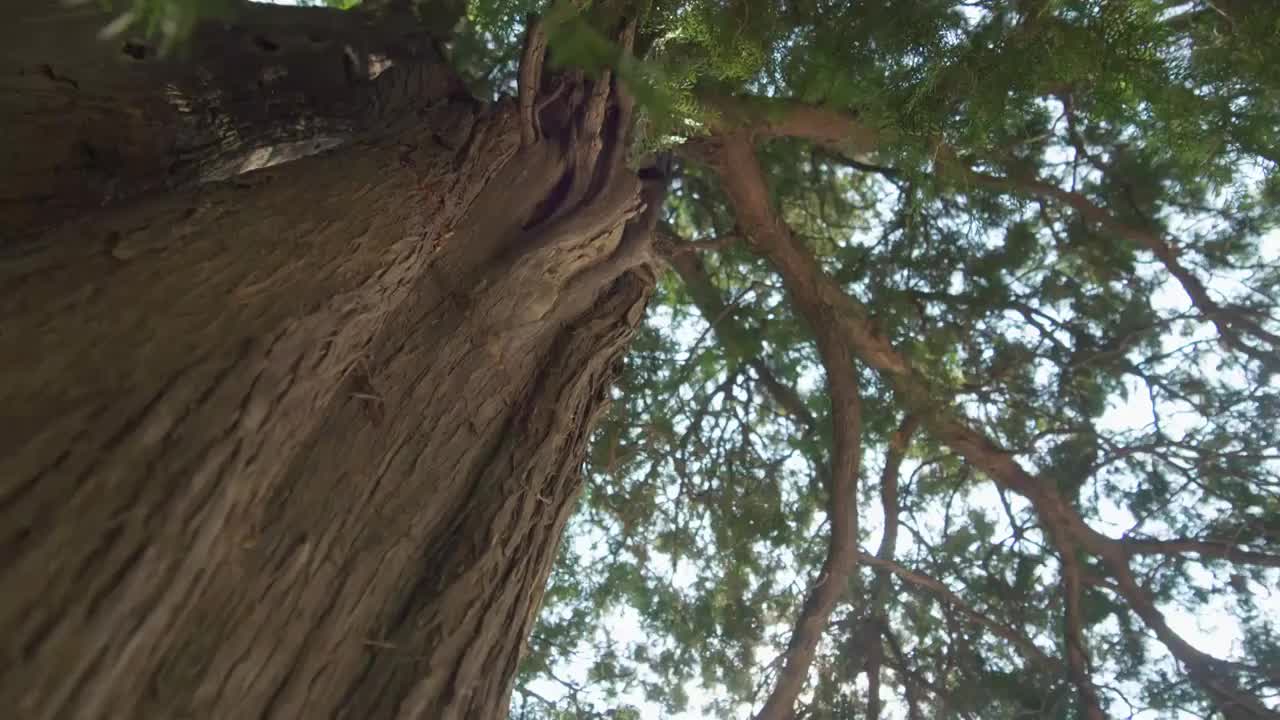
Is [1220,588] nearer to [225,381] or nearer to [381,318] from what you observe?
[381,318]

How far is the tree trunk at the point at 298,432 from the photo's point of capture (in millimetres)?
1249

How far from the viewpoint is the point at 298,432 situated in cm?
169

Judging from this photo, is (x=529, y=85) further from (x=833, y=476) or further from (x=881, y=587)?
(x=881, y=587)

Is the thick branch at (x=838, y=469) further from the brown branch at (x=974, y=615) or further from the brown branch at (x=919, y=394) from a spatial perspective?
the brown branch at (x=974, y=615)

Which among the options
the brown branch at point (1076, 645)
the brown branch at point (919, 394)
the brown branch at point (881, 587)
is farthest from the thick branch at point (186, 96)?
the brown branch at point (1076, 645)

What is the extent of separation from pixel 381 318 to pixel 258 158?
966mm

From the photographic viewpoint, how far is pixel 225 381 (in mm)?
1524

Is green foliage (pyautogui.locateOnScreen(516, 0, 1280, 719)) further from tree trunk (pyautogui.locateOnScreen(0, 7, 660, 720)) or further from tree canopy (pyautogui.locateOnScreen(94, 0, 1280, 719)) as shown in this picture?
tree trunk (pyautogui.locateOnScreen(0, 7, 660, 720))

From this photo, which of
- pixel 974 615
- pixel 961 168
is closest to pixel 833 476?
pixel 974 615

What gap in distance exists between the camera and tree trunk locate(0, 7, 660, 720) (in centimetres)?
125

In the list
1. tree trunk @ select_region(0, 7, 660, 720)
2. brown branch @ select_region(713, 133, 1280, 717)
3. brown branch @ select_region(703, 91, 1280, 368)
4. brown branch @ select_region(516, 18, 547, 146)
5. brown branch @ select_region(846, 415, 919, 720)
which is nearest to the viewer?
tree trunk @ select_region(0, 7, 660, 720)

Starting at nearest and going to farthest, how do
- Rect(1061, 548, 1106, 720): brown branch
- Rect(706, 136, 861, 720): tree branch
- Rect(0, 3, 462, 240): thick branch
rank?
Rect(0, 3, 462, 240): thick branch
Rect(706, 136, 861, 720): tree branch
Rect(1061, 548, 1106, 720): brown branch

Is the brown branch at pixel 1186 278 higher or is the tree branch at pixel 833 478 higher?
the brown branch at pixel 1186 278

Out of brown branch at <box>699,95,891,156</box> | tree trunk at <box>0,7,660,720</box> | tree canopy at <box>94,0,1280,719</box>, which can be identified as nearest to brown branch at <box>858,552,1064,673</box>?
tree canopy at <box>94,0,1280,719</box>
